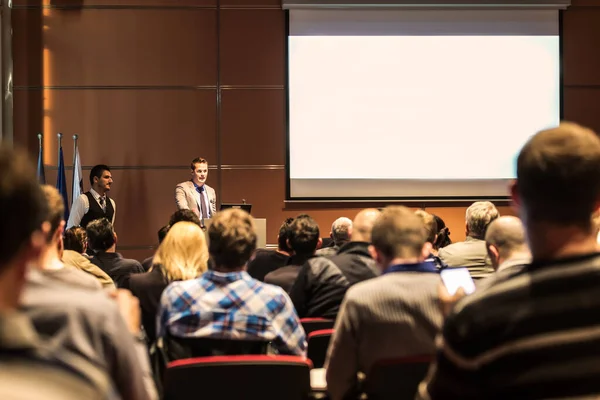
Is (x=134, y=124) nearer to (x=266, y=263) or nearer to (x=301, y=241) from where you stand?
(x=266, y=263)

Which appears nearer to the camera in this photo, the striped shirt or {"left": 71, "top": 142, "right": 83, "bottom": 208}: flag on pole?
the striped shirt

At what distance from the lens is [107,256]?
14.9 feet

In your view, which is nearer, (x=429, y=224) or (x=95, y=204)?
(x=429, y=224)

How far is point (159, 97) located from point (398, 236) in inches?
255

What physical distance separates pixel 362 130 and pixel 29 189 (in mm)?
7776

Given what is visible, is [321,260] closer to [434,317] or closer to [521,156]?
[434,317]

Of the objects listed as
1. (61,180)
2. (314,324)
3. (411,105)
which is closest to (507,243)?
(314,324)

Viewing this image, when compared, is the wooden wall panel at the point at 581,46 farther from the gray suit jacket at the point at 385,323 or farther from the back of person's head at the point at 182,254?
the gray suit jacket at the point at 385,323

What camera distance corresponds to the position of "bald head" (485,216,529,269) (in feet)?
9.51

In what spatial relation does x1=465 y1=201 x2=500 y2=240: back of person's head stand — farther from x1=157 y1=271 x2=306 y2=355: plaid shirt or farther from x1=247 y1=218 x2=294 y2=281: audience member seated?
x1=157 y1=271 x2=306 y2=355: plaid shirt

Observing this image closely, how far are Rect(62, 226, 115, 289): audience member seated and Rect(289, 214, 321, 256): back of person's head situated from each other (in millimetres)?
1034

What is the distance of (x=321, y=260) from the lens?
3.55 meters

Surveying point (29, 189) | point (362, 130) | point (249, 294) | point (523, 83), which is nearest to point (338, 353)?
point (249, 294)

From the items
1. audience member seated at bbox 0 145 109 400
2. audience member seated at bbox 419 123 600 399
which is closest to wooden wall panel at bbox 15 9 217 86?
audience member seated at bbox 419 123 600 399
